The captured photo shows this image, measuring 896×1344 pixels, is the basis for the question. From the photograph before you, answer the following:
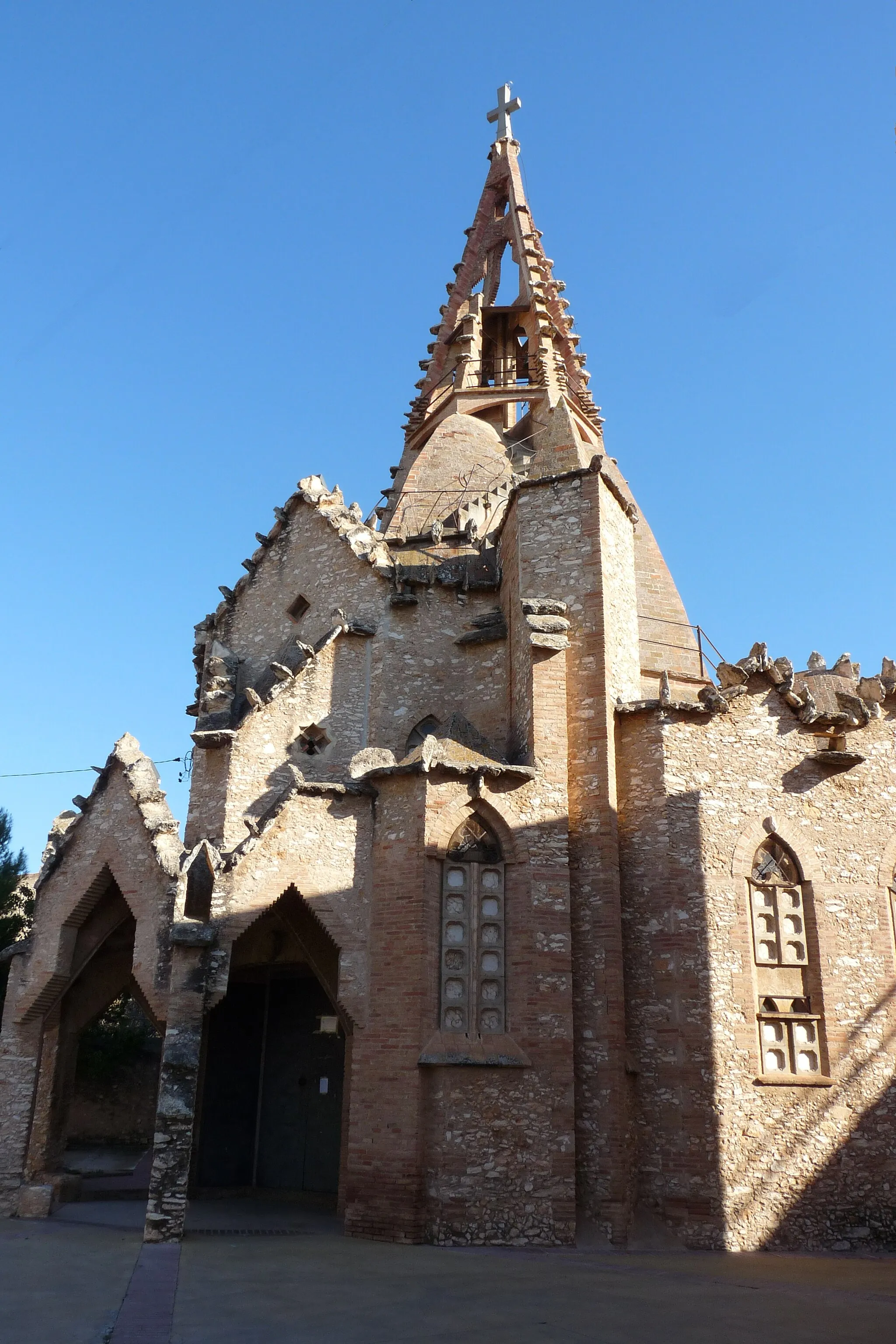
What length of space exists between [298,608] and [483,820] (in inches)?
292

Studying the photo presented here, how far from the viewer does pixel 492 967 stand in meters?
14.4

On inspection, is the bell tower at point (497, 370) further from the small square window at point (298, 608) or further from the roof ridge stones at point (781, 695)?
the roof ridge stones at point (781, 695)

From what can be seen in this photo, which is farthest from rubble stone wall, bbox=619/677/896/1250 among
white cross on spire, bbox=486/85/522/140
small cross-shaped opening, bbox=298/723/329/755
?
white cross on spire, bbox=486/85/522/140

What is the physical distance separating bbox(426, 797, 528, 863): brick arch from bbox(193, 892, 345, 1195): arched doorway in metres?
3.46

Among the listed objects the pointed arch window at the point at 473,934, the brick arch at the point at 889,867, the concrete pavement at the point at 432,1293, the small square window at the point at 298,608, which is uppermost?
the small square window at the point at 298,608

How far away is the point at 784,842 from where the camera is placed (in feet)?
50.3

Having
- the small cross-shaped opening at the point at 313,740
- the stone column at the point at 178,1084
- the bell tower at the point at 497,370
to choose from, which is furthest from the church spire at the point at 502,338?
the stone column at the point at 178,1084

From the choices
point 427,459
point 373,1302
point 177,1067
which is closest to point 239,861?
point 177,1067

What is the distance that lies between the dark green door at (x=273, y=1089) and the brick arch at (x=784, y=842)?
691 centimetres

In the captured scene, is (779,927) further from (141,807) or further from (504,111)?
(504,111)

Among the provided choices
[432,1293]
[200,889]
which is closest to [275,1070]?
[200,889]

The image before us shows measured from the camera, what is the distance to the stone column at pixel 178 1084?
1309 centimetres

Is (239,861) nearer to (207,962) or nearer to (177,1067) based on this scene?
(207,962)

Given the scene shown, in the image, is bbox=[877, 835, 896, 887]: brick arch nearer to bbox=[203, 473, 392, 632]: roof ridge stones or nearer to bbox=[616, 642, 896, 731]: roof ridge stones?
bbox=[616, 642, 896, 731]: roof ridge stones
